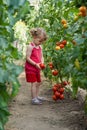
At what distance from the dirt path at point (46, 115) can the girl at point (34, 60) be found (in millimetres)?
188

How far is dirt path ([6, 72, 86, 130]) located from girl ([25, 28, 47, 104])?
0.62ft

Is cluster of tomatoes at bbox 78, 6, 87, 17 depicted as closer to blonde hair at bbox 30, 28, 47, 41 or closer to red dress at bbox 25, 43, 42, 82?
blonde hair at bbox 30, 28, 47, 41

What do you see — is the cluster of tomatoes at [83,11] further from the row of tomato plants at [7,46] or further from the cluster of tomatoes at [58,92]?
the cluster of tomatoes at [58,92]

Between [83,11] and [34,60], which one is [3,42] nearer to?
[83,11]

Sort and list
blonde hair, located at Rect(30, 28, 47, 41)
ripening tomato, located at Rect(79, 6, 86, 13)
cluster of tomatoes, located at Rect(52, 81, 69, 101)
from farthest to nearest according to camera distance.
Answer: blonde hair, located at Rect(30, 28, 47, 41) → cluster of tomatoes, located at Rect(52, 81, 69, 101) → ripening tomato, located at Rect(79, 6, 86, 13)

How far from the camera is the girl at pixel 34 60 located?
17.7 ft

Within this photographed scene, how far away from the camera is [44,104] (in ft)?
17.2

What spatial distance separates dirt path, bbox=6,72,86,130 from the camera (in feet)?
13.2

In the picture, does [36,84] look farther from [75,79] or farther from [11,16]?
→ [11,16]

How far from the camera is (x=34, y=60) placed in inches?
219

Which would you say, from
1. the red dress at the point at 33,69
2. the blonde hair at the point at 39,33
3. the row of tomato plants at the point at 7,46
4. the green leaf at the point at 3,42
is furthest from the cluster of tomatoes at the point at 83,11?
the red dress at the point at 33,69

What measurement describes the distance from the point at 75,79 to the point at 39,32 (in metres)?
2.28

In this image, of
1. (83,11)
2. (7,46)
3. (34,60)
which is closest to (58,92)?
(34,60)

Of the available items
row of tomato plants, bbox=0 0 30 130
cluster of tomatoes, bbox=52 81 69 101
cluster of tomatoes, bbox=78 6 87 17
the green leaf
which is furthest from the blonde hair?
the green leaf
